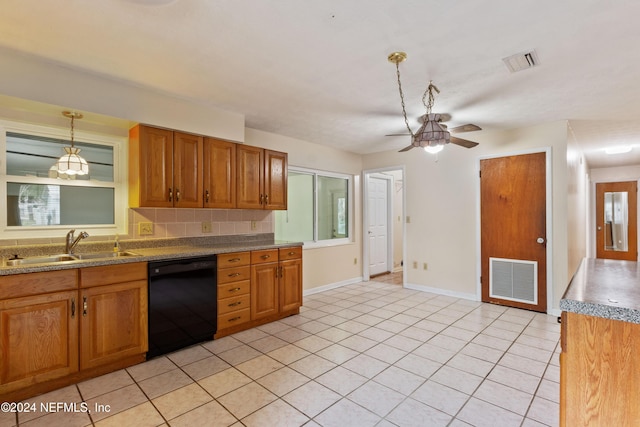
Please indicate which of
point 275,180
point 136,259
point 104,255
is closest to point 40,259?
point 104,255

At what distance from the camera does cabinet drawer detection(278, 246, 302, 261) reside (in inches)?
144

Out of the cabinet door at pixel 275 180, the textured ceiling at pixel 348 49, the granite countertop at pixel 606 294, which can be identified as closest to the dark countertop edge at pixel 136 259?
the cabinet door at pixel 275 180

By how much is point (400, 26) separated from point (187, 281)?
8.54ft

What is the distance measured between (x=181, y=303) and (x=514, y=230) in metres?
4.04

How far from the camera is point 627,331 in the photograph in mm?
1167

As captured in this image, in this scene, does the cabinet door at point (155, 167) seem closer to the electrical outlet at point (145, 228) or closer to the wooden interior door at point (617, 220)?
the electrical outlet at point (145, 228)

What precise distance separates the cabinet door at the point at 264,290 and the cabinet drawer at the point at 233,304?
0.07m

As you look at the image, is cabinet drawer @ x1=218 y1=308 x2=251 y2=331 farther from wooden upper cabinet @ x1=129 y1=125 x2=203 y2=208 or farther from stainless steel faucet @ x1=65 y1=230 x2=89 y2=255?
stainless steel faucet @ x1=65 y1=230 x2=89 y2=255

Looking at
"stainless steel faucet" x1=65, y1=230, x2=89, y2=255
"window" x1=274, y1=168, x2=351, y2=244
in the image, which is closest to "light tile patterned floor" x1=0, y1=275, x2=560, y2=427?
"stainless steel faucet" x1=65, y1=230, x2=89, y2=255

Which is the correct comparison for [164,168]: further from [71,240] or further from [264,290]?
[264,290]

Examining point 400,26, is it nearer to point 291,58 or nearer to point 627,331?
point 291,58

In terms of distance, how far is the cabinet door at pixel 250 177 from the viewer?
358cm

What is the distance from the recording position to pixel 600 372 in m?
1.22

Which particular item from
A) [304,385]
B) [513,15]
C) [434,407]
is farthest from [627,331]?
[304,385]
